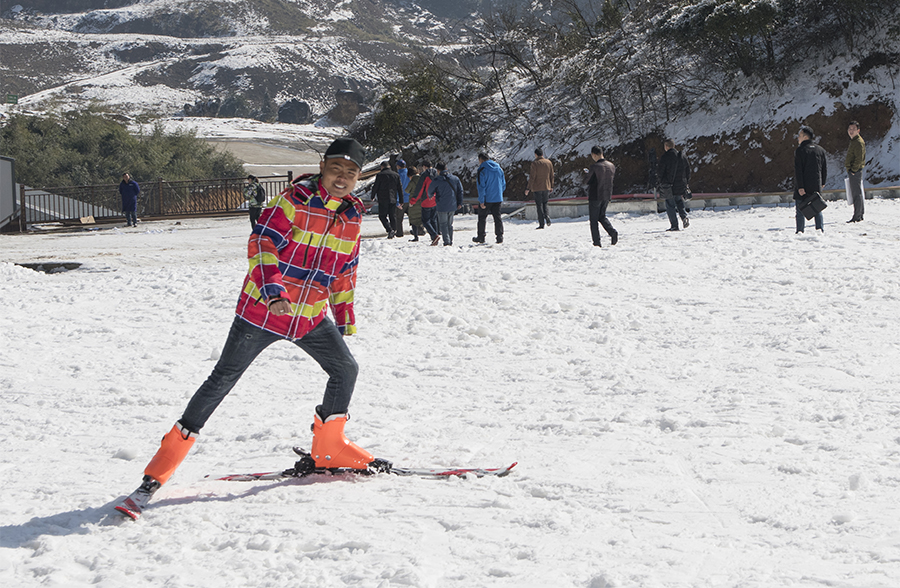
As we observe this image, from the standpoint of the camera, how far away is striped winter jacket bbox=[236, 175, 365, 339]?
343cm

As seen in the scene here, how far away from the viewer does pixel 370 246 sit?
12.7 metres

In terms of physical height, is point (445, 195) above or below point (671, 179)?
below

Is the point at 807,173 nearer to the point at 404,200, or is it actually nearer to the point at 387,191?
the point at 387,191

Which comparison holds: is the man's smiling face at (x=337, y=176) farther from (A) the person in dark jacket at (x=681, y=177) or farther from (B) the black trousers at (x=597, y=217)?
(A) the person in dark jacket at (x=681, y=177)

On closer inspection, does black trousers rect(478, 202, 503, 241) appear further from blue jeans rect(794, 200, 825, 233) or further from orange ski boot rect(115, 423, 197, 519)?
orange ski boot rect(115, 423, 197, 519)

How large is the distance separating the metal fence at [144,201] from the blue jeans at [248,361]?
2529 cm

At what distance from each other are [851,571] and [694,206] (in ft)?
55.0

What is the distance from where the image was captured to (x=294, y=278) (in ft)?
11.5

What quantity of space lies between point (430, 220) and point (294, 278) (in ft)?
34.0

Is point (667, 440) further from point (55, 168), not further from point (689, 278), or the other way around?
point (55, 168)

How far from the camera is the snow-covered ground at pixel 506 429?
118 inches

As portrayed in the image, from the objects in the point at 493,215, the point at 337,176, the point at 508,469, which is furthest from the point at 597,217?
the point at 337,176

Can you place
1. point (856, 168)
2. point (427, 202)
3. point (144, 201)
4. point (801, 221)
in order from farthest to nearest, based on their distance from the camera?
point (144, 201) < point (427, 202) < point (856, 168) < point (801, 221)

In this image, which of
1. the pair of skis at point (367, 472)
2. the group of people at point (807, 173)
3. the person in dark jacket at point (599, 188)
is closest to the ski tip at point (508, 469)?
the pair of skis at point (367, 472)
